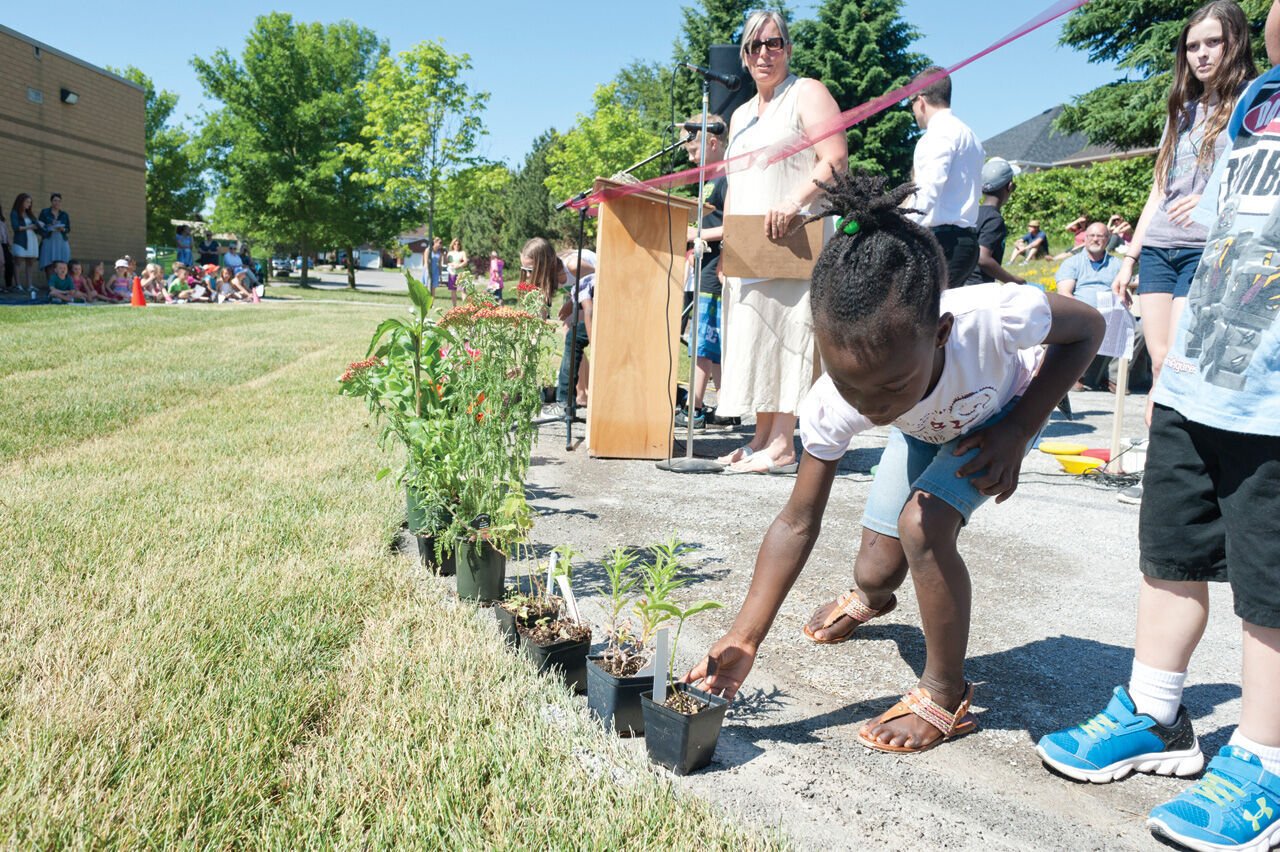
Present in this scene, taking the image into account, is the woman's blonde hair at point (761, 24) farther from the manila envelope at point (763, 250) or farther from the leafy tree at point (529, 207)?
the leafy tree at point (529, 207)

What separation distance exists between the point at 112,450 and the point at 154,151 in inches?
2254

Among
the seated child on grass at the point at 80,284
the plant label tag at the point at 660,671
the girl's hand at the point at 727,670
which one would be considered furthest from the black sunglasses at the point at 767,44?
the seated child on grass at the point at 80,284

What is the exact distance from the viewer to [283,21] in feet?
137

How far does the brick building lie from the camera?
23844 millimetres

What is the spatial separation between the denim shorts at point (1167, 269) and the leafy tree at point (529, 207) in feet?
142

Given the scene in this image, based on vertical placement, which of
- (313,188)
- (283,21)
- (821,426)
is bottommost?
(821,426)

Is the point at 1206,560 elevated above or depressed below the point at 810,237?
below

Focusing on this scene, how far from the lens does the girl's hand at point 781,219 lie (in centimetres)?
490

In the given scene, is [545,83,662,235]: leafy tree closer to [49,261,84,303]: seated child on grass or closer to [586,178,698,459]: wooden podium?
[49,261,84,303]: seated child on grass

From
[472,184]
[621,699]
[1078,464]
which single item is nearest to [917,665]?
[621,699]

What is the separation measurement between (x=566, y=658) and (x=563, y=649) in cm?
4

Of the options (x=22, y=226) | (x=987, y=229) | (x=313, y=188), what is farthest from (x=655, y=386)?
(x=313, y=188)

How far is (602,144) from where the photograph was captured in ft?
130

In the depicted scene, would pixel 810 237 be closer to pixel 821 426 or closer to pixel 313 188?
pixel 821 426
